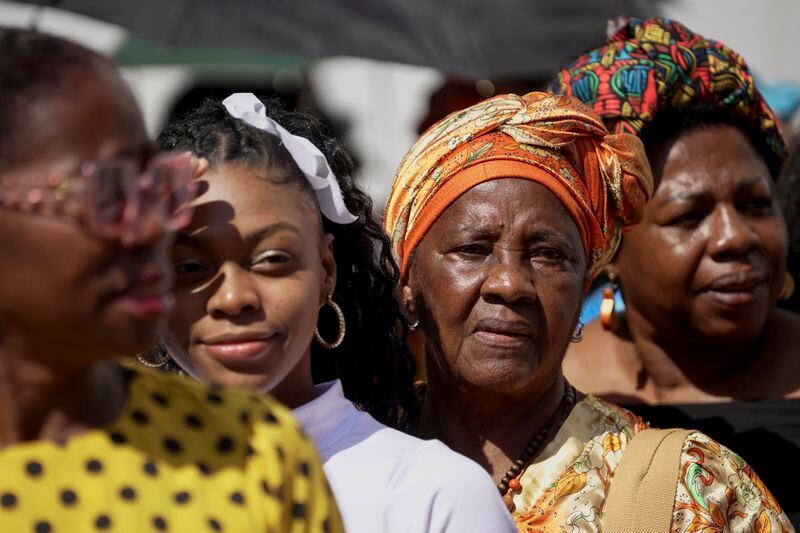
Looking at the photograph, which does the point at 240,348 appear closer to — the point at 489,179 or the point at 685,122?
the point at 489,179

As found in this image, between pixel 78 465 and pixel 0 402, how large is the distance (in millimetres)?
138

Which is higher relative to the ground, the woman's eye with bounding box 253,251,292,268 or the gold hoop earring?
the woman's eye with bounding box 253,251,292,268

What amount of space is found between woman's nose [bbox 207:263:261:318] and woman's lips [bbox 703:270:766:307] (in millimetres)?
1818

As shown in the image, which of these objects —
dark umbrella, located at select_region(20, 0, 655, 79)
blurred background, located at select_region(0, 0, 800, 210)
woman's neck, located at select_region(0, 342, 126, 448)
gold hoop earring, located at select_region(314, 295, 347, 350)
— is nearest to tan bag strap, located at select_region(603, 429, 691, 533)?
gold hoop earring, located at select_region(314, 295, 347, 350)

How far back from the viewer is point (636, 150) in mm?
3338

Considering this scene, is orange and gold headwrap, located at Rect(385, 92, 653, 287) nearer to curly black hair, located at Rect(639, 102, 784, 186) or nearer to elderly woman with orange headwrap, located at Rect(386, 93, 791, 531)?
elderly woman with orange headwrap, located at Rect(386, 93, 791, 531)

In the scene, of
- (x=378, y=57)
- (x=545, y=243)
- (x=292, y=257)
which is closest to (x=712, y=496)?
(x=545, y=243)

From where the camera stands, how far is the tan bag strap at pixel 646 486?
2.81 meters

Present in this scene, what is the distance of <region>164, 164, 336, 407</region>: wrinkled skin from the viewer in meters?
2.36

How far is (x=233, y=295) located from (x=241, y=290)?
0.02 m

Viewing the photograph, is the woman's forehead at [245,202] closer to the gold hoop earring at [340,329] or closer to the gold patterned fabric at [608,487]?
the gold hoop earring at [340,329]

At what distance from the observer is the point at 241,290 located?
234 centimetres

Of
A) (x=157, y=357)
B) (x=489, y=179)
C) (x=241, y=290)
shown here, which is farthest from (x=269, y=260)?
(x=489, y=179)

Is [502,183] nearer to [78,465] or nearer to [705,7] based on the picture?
[78,465]
